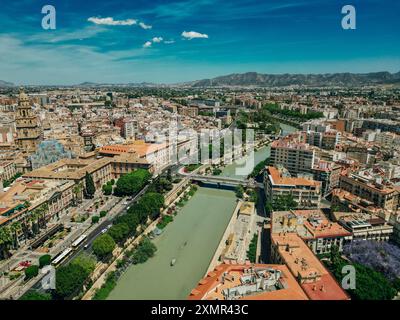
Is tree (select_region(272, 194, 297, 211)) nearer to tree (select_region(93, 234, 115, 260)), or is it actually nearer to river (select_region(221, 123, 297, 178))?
river (select_region(221, 123, 297, 178))

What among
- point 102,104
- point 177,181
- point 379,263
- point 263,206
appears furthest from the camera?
point 102,104

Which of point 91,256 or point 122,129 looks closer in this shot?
point 91,256

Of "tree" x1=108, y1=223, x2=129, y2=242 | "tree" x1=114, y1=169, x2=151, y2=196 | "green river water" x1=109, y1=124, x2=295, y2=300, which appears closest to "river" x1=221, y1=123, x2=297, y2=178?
"green river water" x1=109, y1=124, x2=295, y2=300

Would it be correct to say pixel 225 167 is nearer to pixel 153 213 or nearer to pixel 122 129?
pixel 153 213

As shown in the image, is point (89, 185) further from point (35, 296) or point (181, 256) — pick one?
point (35, 296)

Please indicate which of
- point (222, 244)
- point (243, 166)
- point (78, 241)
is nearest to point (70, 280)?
point (78, 241)

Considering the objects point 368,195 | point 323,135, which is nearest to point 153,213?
point 368,195
